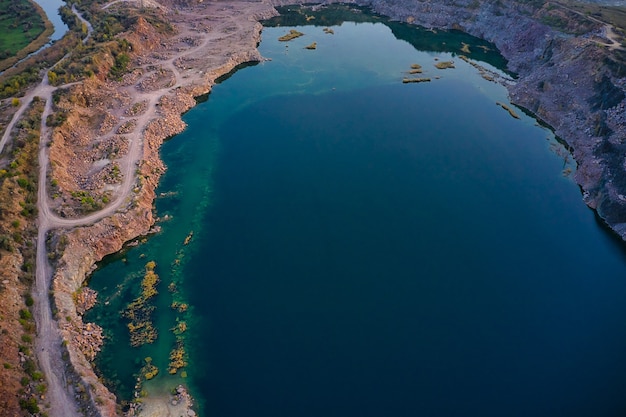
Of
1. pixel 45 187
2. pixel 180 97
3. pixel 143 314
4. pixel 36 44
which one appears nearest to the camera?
pixel 143 314

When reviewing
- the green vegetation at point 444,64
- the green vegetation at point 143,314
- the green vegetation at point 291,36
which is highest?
the green vegetation at point 291,36

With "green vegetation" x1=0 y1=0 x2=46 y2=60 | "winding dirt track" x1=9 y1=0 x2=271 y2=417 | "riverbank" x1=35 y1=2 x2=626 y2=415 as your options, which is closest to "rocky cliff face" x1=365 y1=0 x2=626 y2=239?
"riverbank" x1=35 y1=2 x2=626 y2=415

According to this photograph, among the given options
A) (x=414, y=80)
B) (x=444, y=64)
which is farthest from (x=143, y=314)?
(x=444, y=64)

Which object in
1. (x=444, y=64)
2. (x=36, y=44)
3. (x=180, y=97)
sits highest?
(x=444, y=64)

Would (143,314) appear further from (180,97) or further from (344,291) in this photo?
(180,97)

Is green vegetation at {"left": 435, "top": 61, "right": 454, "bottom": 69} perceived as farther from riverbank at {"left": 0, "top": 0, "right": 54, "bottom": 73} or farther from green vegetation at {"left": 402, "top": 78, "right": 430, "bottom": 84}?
riverbank at {"left": 0, "top": 0, "right": 54, "bottom": 73}

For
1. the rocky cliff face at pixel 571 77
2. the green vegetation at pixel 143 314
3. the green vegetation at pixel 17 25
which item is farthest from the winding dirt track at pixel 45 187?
the rocky cliff face at pixel 571 77

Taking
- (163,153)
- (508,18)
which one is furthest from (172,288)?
(508,18)

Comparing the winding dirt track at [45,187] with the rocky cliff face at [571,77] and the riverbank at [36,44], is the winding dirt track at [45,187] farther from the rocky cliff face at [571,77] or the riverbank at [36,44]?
the rocky cliff face at [571,77]

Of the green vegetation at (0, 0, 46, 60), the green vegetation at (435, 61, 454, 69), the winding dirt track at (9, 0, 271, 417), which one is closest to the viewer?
the winding dirt track at (9, 0, 271, 417)
